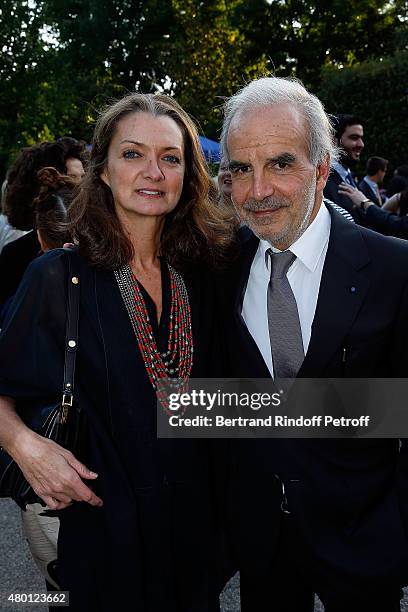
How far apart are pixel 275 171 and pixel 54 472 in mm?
1085

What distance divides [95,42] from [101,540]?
23.9 metres

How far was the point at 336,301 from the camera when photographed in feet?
5.97

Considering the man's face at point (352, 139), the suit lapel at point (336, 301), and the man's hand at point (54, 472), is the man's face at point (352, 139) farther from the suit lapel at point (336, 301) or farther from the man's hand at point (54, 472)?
the man's hand at point (54, 472)

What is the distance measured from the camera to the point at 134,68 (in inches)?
955

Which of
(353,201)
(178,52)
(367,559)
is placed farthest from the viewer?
(178,52)

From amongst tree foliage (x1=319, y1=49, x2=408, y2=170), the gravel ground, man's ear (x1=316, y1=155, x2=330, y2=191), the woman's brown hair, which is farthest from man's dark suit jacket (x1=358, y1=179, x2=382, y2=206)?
tree foliage (x1=319, y1=49, x2=408, y2=170)

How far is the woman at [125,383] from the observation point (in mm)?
1871

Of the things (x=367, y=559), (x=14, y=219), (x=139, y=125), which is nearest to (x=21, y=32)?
(x=14, y=219)

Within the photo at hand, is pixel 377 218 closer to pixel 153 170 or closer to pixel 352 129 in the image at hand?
pixel 352 129

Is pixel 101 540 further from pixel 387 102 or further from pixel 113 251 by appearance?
pixel 387 102

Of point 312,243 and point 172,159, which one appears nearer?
point 312,243

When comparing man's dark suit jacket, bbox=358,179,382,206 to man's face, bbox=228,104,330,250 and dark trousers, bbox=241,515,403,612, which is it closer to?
man's face, bbox=228,104,330,250

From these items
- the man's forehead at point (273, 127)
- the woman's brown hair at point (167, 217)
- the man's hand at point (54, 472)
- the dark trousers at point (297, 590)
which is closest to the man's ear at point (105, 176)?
the woman's brown hair at point (167, 217)

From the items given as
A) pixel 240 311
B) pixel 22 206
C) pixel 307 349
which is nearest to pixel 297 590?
pixel 307 349
